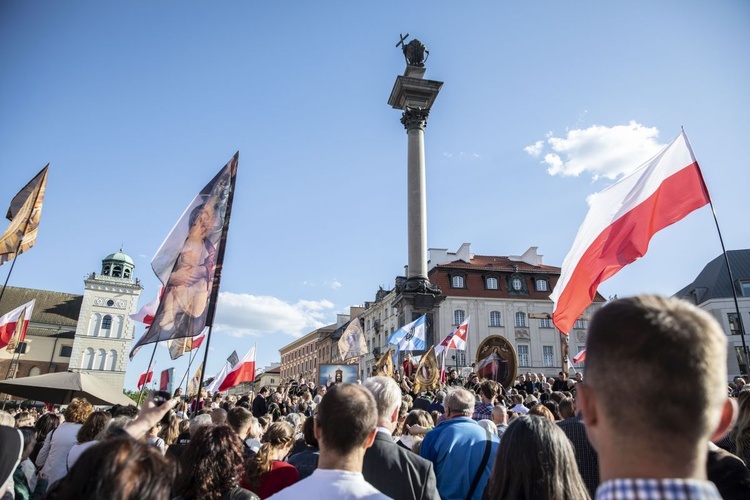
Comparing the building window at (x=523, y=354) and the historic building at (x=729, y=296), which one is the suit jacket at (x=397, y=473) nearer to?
the historic building at (x=729, y=296)

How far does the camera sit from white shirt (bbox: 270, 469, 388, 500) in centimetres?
256

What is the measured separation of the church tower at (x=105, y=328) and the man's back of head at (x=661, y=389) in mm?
87872

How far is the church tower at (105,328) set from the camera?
7931 centimetres

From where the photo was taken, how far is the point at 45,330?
8206cm

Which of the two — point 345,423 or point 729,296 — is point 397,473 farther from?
point 729,296

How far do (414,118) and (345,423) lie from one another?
2199cm

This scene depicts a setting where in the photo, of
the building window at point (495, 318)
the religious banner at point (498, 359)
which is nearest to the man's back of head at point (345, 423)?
the religious banner at point (498, 359)

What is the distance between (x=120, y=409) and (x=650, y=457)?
291 inches

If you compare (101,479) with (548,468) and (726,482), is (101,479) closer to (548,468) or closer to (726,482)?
(548,468)

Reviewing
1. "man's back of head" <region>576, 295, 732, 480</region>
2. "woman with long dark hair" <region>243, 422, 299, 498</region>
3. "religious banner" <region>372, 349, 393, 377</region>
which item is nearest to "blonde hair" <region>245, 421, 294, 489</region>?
"woman with long dark hair" <region>243, 422, 299, 498</region>

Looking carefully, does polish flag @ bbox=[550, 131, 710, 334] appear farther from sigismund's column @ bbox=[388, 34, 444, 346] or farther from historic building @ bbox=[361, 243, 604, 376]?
historic building @ bbox=[361, 243, 604, 376]

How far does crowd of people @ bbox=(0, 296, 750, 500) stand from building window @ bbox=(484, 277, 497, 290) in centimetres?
5224

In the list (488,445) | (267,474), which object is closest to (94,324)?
(267,474)

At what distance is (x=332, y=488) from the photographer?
258cm
